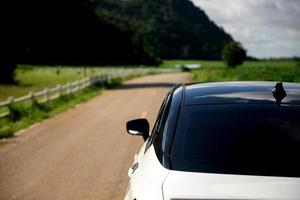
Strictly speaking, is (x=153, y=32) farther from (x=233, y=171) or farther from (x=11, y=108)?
(x=233, y=171)

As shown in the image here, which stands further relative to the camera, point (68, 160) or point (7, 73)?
Result: point (7, 73)

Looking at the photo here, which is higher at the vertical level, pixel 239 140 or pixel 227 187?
pixel 239 140

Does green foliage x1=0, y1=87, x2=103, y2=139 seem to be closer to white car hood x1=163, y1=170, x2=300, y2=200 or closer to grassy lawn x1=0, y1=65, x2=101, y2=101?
grassy lawn x1=0, y1=65, x2=101, y2=101

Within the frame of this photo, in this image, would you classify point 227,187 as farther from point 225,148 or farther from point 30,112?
point 30,112

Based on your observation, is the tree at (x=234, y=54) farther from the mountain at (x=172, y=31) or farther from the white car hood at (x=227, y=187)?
the white car hood at (x=227, y=187)

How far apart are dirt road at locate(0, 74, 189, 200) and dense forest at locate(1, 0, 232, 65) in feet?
86.5

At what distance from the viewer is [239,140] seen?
3277 millimetres

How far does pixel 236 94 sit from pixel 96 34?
11979 centimetres

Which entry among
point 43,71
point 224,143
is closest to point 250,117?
point 224,143

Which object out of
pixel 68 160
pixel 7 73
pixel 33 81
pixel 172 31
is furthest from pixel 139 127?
pixel 172 31

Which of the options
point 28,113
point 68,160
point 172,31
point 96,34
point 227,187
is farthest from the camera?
point 172,31

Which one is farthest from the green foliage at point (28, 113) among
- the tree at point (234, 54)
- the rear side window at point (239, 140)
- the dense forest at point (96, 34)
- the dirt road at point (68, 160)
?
the tree at point (234, 54)

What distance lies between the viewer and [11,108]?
1686 centimetres

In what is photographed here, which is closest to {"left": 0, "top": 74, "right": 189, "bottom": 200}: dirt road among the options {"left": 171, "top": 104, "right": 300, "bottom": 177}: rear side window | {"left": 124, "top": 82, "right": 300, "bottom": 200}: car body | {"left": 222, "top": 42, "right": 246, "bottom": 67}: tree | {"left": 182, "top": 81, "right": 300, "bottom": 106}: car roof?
{"left": 182, "top": 81, "right": 300, "bottom": 106}: car roof
